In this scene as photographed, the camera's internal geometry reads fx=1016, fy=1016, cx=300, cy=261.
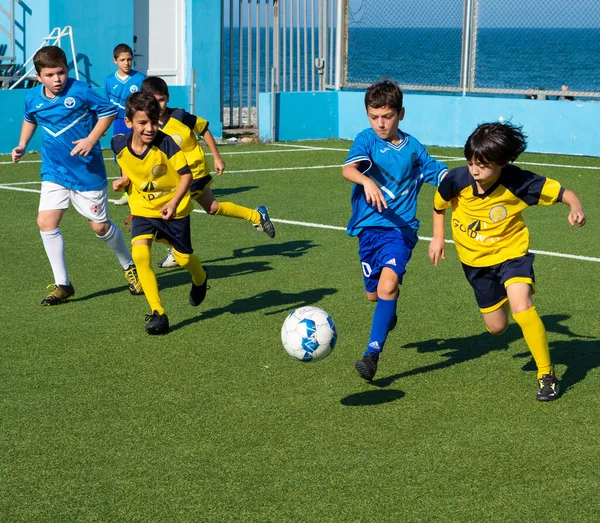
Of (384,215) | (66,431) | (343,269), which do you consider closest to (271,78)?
(343,269)

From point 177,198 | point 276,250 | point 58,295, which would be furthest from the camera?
point 276,250

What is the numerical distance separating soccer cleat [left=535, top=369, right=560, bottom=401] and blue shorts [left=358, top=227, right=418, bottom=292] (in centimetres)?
99

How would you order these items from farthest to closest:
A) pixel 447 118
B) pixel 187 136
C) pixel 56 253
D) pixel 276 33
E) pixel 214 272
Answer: pixel 276 33, pixel 447 118, pixel 187 136, pixel 214 272, pixel 56 253

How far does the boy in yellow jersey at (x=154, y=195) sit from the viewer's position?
6734 millimetres

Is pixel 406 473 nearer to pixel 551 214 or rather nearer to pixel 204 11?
pixel 551 214

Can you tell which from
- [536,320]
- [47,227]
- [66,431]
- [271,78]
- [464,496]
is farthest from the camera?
[271,78]

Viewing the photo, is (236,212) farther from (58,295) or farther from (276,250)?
(58,295)

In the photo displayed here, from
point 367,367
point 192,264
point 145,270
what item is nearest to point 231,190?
point 192,264

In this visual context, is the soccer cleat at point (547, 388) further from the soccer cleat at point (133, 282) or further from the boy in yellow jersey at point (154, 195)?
the soccer cleat at point (133, 282)

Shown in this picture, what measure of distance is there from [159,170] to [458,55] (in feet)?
42.2

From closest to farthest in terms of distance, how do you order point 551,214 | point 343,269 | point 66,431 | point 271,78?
point 66,431
point 343,269
point 551,214
point 271,78

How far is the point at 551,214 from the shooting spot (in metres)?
11.5

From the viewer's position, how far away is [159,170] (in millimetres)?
6812

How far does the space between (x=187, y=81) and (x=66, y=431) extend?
47.9 ft
